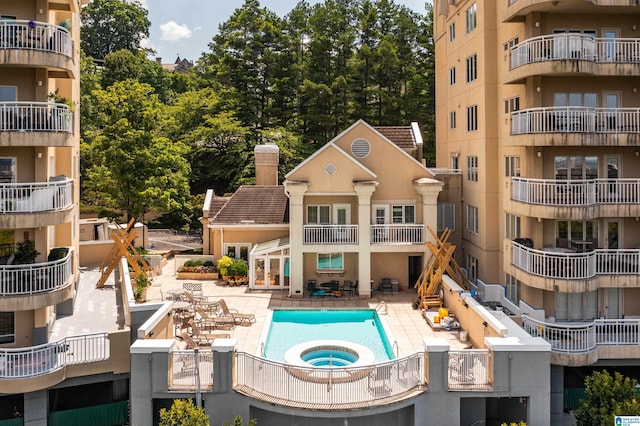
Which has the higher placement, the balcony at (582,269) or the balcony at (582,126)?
the balcony at (582,126)

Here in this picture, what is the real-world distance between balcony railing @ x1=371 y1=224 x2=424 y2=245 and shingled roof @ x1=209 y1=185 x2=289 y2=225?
5871 millimetres

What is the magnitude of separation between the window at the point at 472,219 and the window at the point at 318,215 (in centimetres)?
682

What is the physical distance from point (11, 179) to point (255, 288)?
13.0 m

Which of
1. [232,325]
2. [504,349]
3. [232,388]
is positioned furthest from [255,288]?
[504,349]

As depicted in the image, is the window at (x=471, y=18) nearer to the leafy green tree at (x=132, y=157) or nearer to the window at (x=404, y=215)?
the window at (x=404, y=215)

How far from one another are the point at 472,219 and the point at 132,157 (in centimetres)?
1954

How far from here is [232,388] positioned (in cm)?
1577

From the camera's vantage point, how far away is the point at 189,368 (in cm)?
1628

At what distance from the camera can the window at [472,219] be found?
2655cm

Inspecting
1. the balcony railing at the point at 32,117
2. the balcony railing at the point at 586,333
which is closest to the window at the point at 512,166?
the balcony railing at the point at 586,333

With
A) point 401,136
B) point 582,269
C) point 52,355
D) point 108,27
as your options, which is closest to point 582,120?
point 582,269

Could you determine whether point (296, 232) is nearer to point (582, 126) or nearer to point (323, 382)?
point (323, 382)

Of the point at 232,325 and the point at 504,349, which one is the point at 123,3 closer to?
the point at 232,325

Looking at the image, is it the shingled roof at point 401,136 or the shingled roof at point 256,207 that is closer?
the shingled roof at point 256,207
